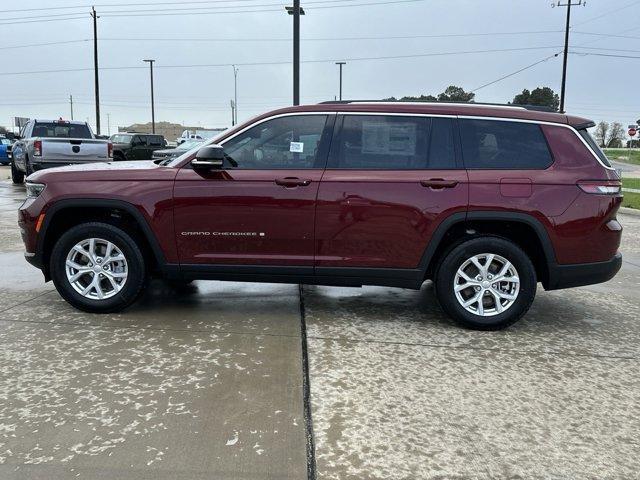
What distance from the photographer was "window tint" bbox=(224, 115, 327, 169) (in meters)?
4.67

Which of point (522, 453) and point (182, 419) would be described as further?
point (182, 419)

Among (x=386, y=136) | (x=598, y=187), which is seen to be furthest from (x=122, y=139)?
(x=598, y=187)

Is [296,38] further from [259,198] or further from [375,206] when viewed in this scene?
[375,206]

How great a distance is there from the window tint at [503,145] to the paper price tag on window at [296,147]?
1298 mm

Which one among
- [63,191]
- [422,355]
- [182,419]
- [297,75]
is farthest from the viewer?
[297,75]

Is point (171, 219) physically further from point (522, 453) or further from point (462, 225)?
point (522, 453)

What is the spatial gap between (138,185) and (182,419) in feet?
7.44

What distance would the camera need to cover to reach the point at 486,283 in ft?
15.1

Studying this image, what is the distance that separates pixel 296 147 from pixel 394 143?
2.61 feet

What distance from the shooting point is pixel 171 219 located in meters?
4.66

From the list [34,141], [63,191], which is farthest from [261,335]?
[34,141]

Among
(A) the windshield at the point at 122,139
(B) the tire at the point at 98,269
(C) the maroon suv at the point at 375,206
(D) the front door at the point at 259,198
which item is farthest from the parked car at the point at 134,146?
(D) the front door at the point at 259,198

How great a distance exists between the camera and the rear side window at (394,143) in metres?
4.58

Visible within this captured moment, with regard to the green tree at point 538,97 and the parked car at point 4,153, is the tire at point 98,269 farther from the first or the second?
the green tree at point 538,97
